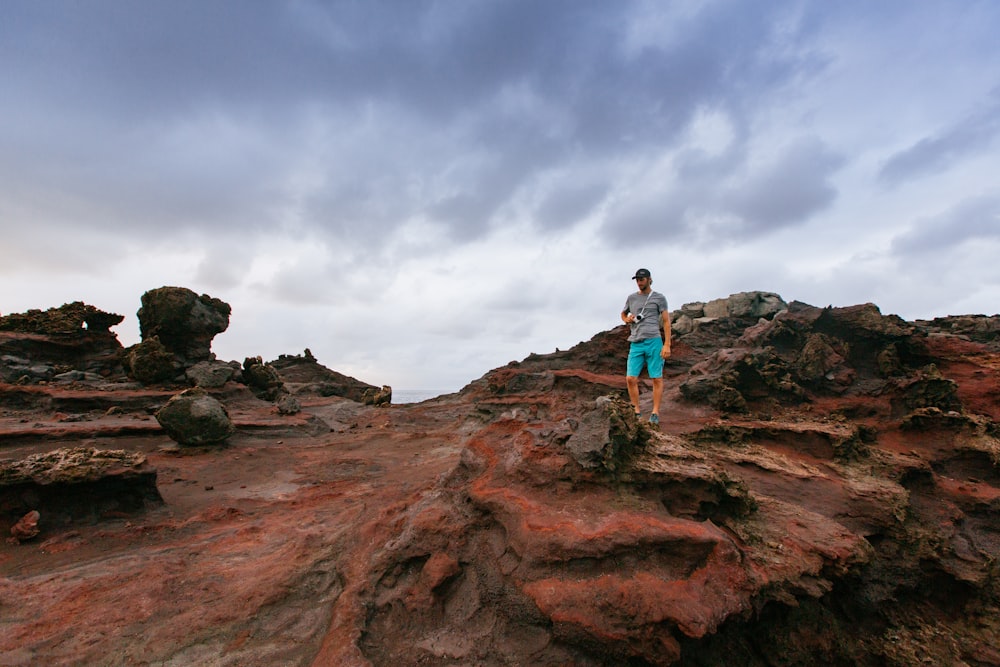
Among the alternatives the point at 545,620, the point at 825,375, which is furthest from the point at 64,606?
the point at 825,375

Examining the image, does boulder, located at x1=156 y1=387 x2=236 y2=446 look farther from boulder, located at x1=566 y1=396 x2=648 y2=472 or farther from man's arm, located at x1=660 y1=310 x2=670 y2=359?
man's arm, located at x1=660 y1=310 x2=670 y2=359

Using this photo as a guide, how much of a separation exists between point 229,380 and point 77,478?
12.7 metres

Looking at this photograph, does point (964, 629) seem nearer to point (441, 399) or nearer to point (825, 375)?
point (825, 375)

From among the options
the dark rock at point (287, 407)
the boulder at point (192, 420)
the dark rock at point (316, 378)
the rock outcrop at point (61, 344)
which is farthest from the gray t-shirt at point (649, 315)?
the dark rock at point (316, 378)

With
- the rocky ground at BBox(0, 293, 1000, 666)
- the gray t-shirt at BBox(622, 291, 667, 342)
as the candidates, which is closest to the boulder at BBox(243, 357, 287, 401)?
the rocky ground at BBox(0, 293, 1000, 666)

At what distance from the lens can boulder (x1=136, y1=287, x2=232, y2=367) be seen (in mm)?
16531

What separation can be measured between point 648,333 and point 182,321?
692 inches

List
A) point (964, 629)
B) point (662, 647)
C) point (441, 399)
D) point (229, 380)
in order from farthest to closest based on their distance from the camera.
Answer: point (441, 399) < point (229, 380) < point (964, 629) < point (662, 647)

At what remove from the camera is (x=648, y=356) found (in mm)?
6879

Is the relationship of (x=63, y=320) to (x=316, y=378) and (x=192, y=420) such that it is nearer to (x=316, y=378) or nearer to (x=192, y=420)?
(x=192, y=420)

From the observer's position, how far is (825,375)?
8.27 metres

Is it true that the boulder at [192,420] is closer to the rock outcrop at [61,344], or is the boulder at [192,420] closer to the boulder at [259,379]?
the rock outcrop at [61,344]

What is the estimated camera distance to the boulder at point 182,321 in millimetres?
16531

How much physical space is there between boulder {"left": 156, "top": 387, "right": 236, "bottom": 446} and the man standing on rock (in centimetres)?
946
